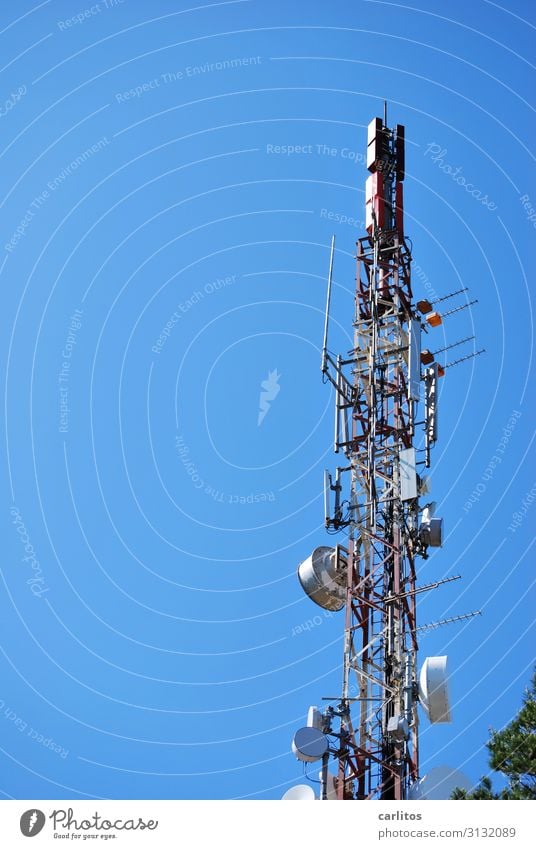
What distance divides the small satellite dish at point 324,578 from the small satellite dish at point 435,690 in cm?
387

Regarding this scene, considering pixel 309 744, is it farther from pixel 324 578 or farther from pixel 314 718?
pixel 324 578

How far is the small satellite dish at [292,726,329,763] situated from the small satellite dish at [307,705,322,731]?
0.26 m

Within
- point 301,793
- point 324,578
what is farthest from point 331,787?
point 324,578

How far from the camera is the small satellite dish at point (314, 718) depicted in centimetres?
2473

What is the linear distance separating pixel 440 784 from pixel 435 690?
168 cm

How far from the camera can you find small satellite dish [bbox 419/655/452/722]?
78.6ft

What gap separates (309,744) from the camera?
2427 cm
